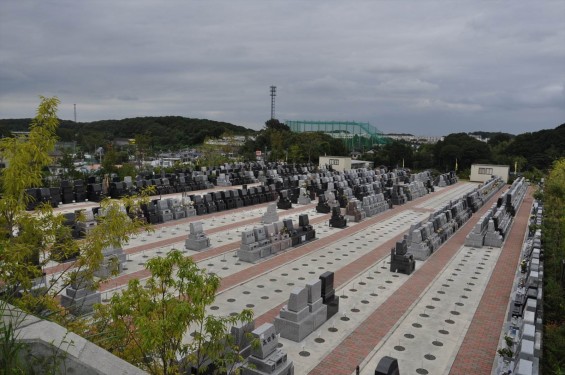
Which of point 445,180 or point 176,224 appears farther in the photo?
point 445,180

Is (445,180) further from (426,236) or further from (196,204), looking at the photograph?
(196,204)

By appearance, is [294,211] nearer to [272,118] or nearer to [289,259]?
[289,259]

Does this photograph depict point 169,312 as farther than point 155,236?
No

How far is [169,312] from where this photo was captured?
415 cm

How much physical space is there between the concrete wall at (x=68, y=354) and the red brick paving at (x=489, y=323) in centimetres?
578

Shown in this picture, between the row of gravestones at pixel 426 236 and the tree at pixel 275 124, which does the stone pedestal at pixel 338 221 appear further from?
the tree at pixel 275 124

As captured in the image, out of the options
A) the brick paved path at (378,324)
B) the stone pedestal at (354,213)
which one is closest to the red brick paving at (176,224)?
the stone pedestal at (354,213)

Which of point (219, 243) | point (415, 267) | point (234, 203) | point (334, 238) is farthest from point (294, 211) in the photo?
point (415, 267)

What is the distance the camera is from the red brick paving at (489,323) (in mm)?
7469

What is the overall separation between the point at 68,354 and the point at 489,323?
842cm

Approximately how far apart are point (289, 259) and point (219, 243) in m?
2.96

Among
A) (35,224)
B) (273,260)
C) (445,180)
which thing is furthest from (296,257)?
(445,180)

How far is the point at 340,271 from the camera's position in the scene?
12.3m

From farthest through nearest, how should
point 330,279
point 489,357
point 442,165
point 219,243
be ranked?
point 442,165 < point 219,243 < point 330,279 < point 489,357
